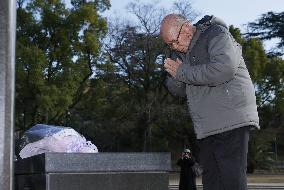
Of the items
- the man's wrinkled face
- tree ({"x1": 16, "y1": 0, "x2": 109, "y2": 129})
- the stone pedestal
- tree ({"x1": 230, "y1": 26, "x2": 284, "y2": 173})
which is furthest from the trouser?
tree ({"x1": 230, "y1": 26, "x2": 284, "y2": 173})

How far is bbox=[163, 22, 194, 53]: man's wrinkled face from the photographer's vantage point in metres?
3.36

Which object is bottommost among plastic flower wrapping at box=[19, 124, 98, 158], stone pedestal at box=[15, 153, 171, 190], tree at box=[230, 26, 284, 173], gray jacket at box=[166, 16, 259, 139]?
stone pedestal at box=[15, 153, 171, 190]

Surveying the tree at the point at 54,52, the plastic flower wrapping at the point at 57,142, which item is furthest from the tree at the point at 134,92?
the plastic flower wrapping at the point at 57,142

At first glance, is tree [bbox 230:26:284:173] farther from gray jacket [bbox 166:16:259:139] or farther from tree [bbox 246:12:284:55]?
gray jacket [bbox 166:16:259:139]

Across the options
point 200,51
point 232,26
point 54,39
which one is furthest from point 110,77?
point 200,51

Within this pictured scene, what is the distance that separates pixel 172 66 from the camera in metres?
3.35

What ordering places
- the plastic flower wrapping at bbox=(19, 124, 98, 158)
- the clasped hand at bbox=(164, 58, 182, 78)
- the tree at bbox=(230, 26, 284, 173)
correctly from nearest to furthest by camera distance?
the clasped hand at bbox=(164, 58, 182, 78), the plastic flower wrapping at bbox=(19, 124, 98, 158), the tree at bbox=(230, 26, 284, 173)

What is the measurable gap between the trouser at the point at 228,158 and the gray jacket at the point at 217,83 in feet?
0.18

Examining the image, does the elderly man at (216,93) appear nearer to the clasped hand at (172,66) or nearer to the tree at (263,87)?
the clasped hand at (172,66)

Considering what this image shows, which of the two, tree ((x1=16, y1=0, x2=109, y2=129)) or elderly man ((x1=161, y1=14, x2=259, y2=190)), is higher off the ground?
tree ((x1=16, y1=0, x2=109, y2=129))

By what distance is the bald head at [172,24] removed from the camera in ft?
10.9

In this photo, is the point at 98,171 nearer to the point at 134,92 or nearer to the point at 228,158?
the point at 228,158

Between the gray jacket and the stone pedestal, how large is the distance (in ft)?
1.13

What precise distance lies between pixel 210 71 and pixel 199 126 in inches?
13.7
